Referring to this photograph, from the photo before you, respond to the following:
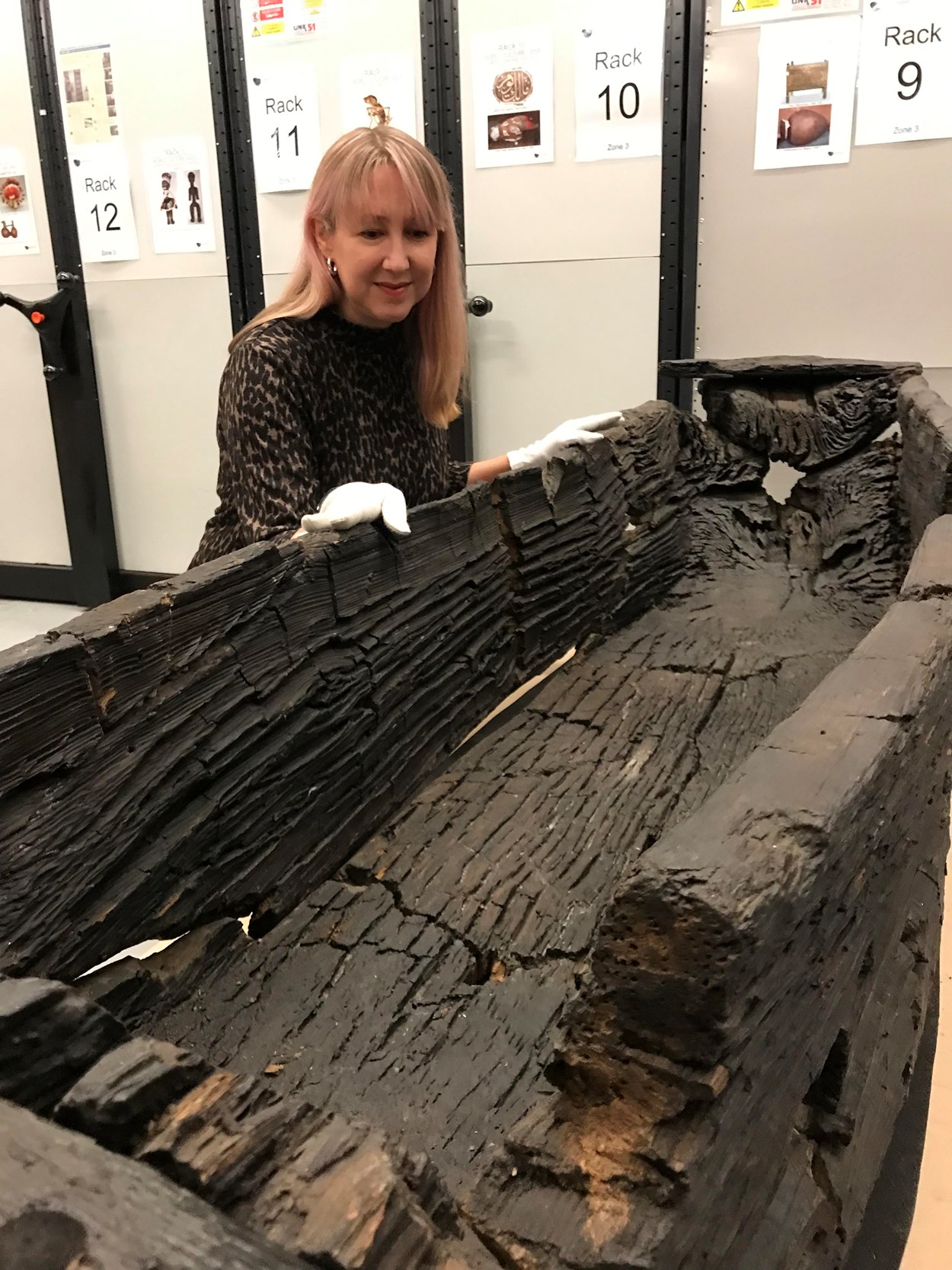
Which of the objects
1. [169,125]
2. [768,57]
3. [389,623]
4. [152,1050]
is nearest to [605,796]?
[389,623]

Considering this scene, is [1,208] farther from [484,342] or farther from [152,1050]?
[152,1050]

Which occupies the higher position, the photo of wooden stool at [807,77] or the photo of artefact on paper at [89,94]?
the photo of artefact on paper at [89,94]

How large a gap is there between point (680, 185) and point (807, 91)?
1.54 ft

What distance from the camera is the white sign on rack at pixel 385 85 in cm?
365

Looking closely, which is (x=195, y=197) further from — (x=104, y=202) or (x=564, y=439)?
(x=564, y=439)

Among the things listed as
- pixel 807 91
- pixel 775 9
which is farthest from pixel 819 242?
pixel 775 9

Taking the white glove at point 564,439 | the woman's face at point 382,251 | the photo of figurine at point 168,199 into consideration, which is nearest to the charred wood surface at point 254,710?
the white glove at point 564,439

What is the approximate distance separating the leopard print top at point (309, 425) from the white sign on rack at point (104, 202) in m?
2.75

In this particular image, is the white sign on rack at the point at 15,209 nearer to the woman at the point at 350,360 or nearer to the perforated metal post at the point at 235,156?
the perforated metal post at the point at 235,156

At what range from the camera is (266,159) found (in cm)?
392

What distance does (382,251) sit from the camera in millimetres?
1850

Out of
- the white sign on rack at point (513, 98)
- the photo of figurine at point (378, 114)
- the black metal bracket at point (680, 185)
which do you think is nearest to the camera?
the photo of figurine at point (378, 114)

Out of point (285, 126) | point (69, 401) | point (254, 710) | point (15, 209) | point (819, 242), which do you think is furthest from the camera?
point (69, 401)

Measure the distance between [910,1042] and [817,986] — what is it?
0.64 meters
